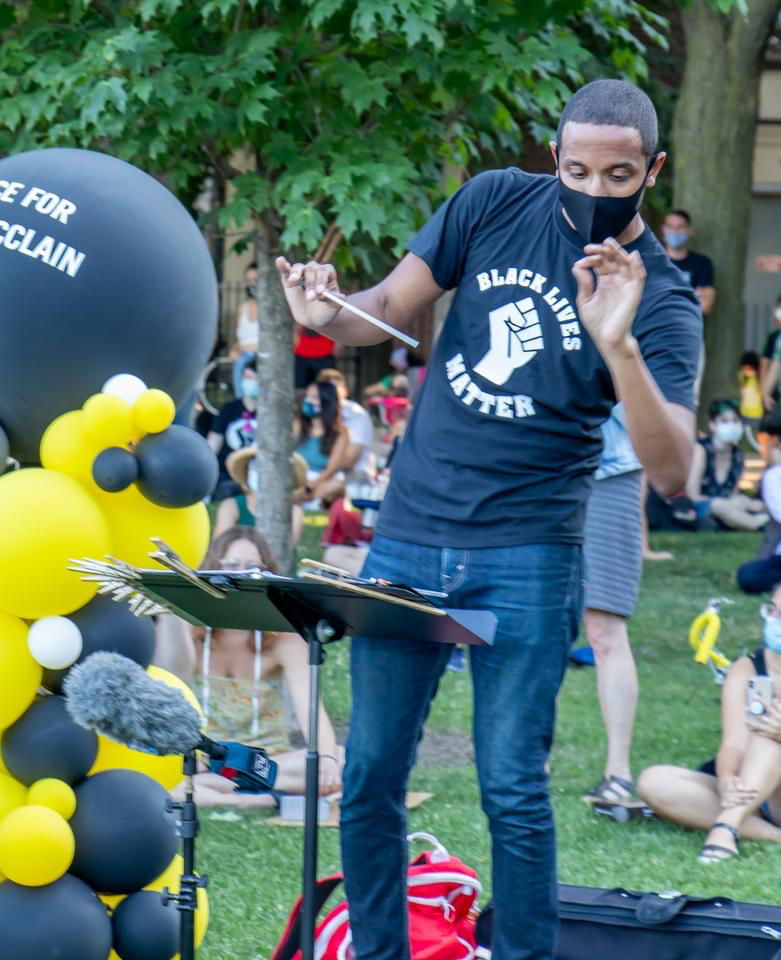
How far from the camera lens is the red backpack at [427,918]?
360cm

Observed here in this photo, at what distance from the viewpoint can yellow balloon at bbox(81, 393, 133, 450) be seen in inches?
133

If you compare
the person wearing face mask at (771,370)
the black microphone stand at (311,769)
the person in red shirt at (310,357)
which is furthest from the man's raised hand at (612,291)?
the person in red shirt at (310,357)

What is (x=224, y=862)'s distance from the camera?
15.4 feet

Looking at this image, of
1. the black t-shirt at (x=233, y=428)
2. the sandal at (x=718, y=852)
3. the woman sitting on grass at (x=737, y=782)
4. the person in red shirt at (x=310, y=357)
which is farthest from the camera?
the person in red shirt at (x=310, y=357)

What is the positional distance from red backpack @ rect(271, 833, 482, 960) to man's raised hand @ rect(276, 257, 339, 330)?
1312mm

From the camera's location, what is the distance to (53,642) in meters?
3.32

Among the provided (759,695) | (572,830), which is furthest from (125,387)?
(572,830)

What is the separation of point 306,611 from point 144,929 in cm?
99

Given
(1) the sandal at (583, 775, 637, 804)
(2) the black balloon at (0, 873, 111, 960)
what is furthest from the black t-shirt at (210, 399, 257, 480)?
(2) the black balloon at (0, 873, 111, 960)

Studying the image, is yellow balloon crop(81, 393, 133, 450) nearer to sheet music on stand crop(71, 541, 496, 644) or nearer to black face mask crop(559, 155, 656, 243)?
sheet music on stand crop(71, 541, 496, 644)

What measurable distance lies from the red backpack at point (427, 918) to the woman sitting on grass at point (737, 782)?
1.34 m

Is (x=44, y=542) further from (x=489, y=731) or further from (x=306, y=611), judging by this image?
(x=489, y=731)

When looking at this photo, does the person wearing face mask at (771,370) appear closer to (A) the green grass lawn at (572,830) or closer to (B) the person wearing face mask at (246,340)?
(B) the person wearing face mask at (246,340)

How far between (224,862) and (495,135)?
3.40 meters
